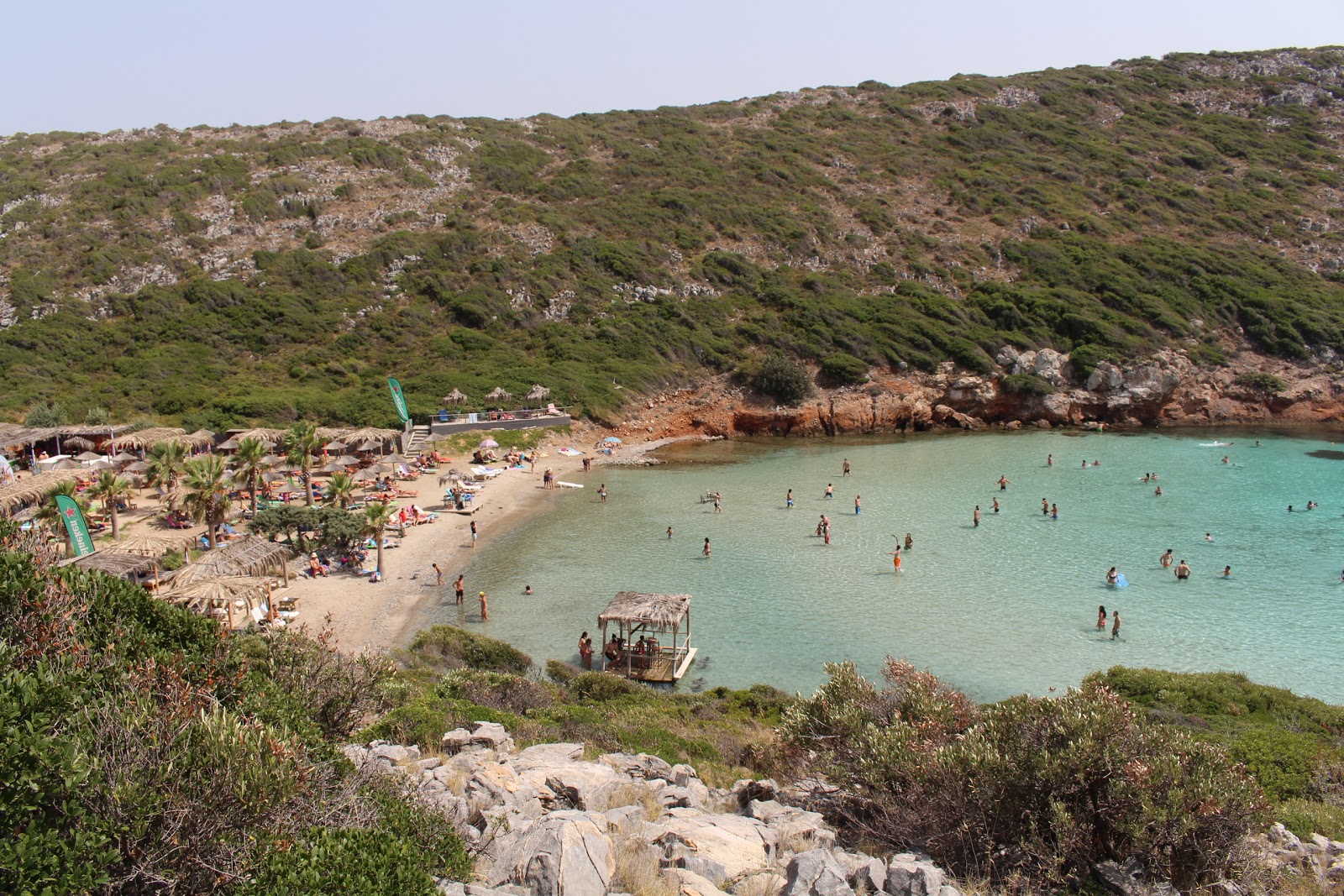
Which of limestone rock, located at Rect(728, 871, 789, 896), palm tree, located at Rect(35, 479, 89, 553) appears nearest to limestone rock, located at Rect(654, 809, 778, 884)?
limestone rock, located at Rect(728, 871, 789, 896)

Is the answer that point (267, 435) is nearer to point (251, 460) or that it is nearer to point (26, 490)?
point (251, 460)

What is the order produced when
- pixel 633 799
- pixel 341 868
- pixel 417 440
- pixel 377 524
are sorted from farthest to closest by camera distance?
pixel 417 440
pixel 377 524
pixel 633 799
pixel 341 868

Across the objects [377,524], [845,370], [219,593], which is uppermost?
[845,370]

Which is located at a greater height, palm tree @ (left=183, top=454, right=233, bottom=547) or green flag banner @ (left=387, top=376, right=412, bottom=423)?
green flag banner @ (left=387, top=376, right=412, bottom=423)

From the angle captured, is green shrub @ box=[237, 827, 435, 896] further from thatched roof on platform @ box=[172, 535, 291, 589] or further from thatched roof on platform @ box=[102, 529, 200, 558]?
thatched roof on platform @ box=[102, 529, 200, 558]

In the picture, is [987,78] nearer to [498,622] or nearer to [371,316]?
[371,316]

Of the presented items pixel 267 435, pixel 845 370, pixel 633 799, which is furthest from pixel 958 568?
pixel 267 435

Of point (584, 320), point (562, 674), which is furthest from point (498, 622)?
point (584, 320)
